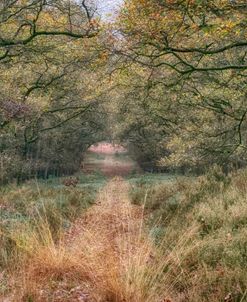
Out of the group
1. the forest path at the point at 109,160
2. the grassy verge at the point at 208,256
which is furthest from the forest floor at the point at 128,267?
the forest path at the point at 109,160

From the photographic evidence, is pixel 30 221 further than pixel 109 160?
No

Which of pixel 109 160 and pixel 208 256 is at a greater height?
pixel 208 256

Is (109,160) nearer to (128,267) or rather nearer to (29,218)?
(29,218)

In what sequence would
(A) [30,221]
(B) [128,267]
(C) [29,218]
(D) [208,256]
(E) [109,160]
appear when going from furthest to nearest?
(E) [109,160] → (A) [30,221] → (C) [29,218] → (D) [208,256] → (B) [128,267]

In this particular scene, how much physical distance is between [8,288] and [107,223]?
390 cm

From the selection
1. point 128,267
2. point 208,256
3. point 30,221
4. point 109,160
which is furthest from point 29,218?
point 109,160

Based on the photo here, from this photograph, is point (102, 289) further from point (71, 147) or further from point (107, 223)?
point (71, 147)

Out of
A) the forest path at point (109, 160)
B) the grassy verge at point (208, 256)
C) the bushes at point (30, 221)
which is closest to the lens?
the grassy verge at point (208, 256)

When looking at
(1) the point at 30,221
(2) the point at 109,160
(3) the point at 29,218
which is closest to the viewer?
(3) the point at 29,218

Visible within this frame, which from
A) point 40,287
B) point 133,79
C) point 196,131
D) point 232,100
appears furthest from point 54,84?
point 40,287

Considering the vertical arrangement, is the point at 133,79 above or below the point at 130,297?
above

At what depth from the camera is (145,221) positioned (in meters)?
9.39

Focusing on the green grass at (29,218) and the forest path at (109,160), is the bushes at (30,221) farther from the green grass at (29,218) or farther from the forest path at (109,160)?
the forest path at (109,160)

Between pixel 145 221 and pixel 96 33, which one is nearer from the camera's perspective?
pixel 145 221
